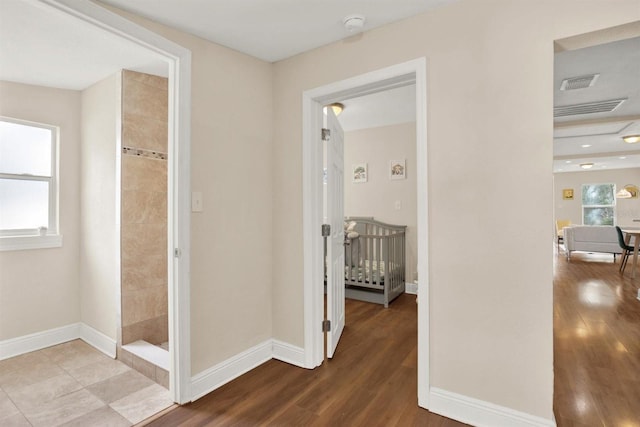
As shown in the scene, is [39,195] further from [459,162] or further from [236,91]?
[459,162]

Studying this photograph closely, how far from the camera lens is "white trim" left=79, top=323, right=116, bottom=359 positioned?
2.61 metres

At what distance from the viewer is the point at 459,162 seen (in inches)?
70.0

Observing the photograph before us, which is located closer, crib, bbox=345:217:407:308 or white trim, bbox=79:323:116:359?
white trim, bbox=79:323:116:359

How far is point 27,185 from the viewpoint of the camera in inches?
110

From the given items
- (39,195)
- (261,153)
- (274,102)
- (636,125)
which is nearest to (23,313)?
(39,195)

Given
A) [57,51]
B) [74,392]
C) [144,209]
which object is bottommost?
[74,392]

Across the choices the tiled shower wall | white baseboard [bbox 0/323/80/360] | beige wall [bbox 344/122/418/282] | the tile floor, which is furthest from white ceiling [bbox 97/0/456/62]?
white baseboard [bbox 0/323/80/360]

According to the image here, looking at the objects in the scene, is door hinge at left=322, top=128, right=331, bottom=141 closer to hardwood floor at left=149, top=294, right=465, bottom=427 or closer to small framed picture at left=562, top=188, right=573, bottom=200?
hardwood floor at left=149, top=294, right=465, bottom=427

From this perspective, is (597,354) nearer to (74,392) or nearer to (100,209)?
(74,392)

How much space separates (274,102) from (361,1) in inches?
40.5

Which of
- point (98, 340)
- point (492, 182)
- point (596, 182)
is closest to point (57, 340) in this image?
point (98, 340)

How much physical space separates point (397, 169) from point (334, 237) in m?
2.31

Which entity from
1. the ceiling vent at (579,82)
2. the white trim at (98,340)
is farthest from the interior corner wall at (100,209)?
the ceiling vent at (579,82)

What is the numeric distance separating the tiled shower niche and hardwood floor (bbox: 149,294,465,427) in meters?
0.73
